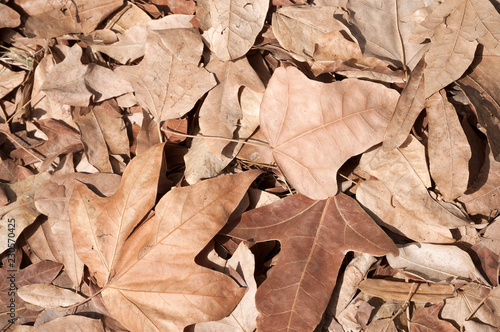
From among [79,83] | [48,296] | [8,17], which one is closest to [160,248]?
[48,296]

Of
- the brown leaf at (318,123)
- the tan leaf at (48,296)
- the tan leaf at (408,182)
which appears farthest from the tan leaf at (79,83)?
the tan leaf at (408,182)

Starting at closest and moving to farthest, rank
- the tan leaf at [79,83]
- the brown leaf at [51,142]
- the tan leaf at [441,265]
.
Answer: the tan leaf at [441,265] < the tan leaf at [79,83] < the brown leaf at [51,142]

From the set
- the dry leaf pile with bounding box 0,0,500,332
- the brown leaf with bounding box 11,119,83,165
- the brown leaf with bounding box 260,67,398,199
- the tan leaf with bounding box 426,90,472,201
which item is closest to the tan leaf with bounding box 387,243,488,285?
the dry leaf pile with bounding box 0,0,500,332

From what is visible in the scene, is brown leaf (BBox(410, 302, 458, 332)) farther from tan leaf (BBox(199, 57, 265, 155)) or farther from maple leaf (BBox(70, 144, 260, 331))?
tan leaf (BBox(199, 57, 265, 155))

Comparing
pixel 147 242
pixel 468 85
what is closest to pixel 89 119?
pixel 147 242

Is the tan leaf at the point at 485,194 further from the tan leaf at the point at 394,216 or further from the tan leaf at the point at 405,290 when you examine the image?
the tan leaf at the point at 405,290
